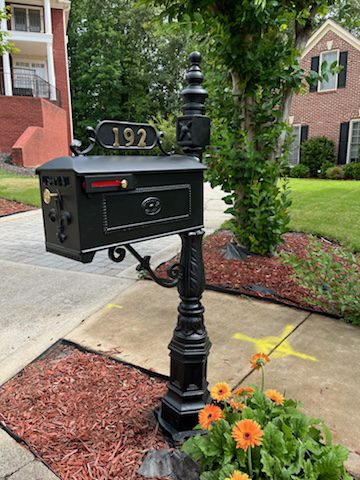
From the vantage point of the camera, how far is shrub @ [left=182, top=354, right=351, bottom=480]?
60.2 inches

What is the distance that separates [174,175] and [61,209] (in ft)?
1.71

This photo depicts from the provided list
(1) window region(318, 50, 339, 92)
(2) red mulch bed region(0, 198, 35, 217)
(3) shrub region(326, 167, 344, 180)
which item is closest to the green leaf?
(2) red mulch bed region(0, 198, 35, 217)

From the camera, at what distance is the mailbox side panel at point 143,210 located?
59.4 inches

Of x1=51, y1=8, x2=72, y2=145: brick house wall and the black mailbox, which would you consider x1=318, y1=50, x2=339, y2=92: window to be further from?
the black mailbox

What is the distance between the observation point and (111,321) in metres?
3.48

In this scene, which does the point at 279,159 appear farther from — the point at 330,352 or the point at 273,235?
the point at 330,352

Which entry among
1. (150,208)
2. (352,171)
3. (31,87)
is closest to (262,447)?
(150,208)

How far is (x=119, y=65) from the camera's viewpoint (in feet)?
104

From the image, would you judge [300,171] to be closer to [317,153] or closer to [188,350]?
[317,153]

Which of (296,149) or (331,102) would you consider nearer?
→ (331,102)

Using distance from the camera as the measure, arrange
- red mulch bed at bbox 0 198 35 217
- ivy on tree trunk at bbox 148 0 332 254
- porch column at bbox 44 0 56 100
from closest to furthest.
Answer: ivy on tree trunk at bbox 148 0 332 254
red mulch bed at bbox 0 198 35 217
porch column at bbox 44 0 56 100

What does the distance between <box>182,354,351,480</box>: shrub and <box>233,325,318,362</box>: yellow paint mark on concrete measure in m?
1.07

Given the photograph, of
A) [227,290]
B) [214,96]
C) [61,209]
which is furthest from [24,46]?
[61,209]

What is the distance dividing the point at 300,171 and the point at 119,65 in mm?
20514
